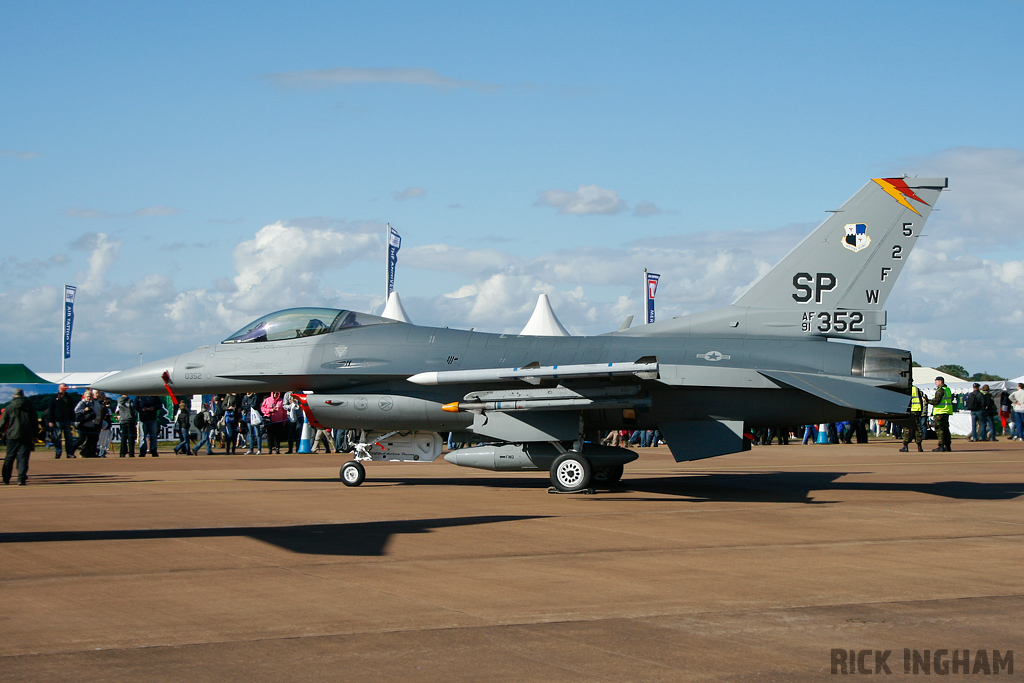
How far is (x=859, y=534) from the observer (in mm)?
9922

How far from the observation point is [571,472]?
13.8 metres

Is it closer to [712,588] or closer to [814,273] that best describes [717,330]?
[814,273]

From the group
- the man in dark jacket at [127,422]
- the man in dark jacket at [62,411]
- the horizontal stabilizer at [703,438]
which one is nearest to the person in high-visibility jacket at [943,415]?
the horizontal stabilizer at [703,438]

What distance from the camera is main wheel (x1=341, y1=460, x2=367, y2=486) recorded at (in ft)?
49.7

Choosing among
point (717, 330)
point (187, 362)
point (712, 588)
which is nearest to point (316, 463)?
point (187, 362)

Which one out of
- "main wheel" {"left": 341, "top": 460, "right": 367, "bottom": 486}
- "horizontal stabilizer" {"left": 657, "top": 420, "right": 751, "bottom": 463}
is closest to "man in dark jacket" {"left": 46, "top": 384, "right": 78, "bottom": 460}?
"main wheel" {"left": 341, "top": 460, "right": 367, "bottom": 486}

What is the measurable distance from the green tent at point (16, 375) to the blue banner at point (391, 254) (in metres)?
13.1

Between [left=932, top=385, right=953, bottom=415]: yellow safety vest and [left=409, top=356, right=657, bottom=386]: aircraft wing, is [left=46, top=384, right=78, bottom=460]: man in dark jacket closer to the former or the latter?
[left=409, top=356, right=657, bottom=386]: aircraft wing

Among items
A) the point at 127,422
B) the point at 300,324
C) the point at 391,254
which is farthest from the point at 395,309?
the point at 300,324

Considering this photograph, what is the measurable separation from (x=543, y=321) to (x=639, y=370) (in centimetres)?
2202

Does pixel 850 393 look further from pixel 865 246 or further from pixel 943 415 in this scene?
pixel 943 415

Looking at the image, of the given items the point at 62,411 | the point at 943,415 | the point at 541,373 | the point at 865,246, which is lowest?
the point at 62,411

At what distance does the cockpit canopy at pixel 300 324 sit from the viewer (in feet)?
50.0

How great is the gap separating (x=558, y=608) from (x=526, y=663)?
1.37 metres
